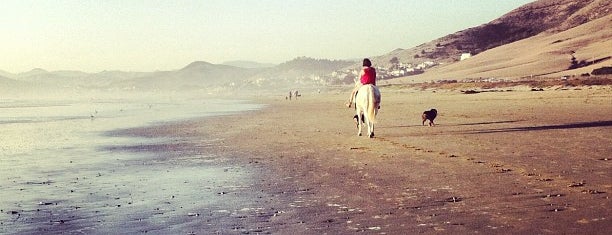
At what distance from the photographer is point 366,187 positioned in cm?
953

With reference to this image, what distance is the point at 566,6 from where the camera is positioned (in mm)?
196125

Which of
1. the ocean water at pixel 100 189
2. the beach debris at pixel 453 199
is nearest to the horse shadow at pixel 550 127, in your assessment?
the ocean water at pixel 100 189

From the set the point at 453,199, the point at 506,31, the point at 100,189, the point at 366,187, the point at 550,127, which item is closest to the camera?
the point at 453,199

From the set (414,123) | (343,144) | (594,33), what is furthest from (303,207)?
(594,33)

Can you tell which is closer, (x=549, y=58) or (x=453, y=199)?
(x=453, y=199)

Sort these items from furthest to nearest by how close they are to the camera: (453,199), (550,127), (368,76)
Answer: (550,127) < (368,76) < (453,199)

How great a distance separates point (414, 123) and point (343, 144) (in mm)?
7980

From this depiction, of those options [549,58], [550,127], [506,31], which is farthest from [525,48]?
[550,127]

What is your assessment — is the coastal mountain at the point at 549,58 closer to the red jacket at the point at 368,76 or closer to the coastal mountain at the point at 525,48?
the coastal mountain at the point at 525,48

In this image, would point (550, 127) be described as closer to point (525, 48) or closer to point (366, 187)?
point (366, 187)

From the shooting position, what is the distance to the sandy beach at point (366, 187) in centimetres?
694

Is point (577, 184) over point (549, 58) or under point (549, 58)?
under

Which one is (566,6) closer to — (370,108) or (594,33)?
(594,33)

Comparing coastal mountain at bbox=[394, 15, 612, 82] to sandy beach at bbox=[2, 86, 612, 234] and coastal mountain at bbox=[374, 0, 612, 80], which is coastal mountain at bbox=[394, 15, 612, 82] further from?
sandy beach at bbox=[2, 86, 612, 234]
